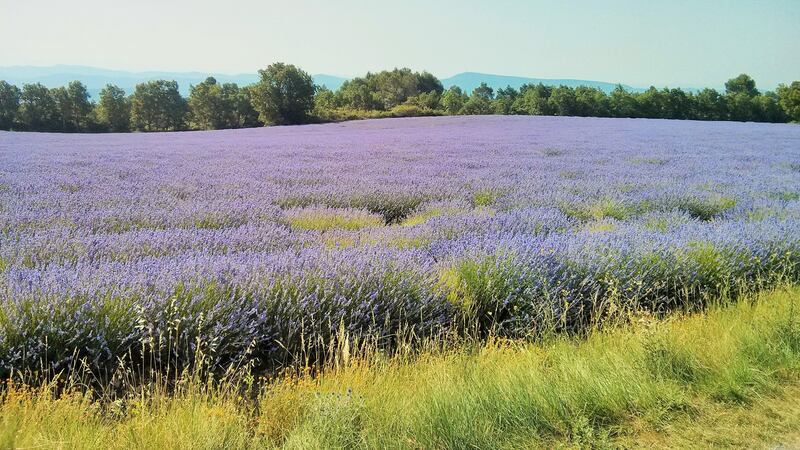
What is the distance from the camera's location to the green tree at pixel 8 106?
39.0m

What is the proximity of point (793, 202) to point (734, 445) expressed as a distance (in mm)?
5644

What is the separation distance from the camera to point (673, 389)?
7.51ft

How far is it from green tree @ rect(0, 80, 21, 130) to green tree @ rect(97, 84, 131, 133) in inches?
238

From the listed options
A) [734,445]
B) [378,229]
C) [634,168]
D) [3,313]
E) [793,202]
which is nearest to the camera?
[734,445]

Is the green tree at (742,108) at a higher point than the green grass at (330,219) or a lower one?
higher

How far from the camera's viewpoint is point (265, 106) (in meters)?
42.3

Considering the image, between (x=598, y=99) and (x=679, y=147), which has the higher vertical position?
(x=598, y=99)

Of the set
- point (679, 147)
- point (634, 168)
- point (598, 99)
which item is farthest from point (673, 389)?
point (598, 99)

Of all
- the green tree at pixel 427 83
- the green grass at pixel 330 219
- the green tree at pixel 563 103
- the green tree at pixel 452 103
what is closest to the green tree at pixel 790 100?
the green tree at pixel 563 103

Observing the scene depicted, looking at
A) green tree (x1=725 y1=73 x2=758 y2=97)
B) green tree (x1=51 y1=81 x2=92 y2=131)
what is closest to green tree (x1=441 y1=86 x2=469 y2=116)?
green tree (x1=725 y1=73 x2=758 y2=97)

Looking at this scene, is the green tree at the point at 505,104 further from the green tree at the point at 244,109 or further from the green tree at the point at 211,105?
the green tree at the point at 211,105

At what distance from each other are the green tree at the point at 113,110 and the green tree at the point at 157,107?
749mm

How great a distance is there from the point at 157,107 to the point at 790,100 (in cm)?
5643

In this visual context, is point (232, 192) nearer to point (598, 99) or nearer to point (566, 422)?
point (566, 422)
